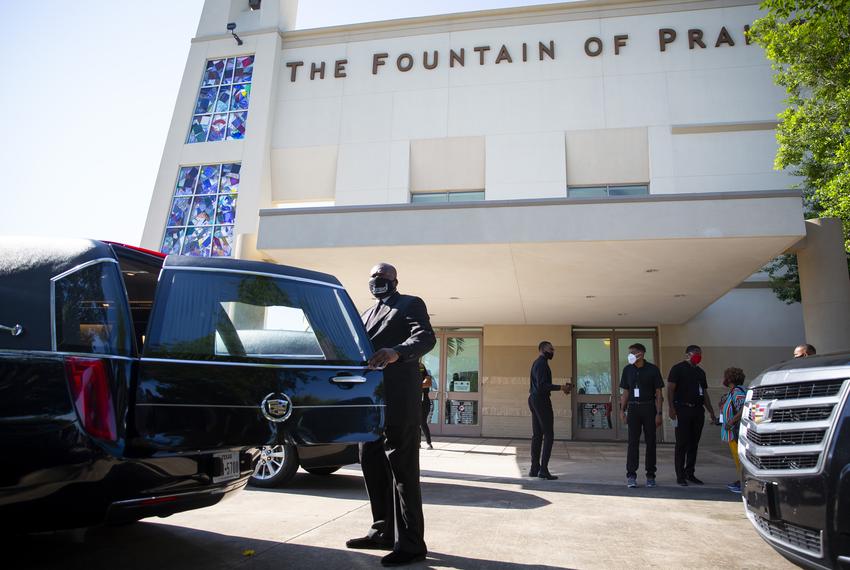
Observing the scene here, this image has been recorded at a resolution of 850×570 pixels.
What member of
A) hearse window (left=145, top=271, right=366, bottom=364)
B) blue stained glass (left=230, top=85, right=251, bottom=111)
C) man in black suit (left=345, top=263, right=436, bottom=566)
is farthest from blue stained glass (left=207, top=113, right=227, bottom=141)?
hearse window (left=145, top=271, right=366, bottom=364)

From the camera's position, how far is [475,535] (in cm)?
407

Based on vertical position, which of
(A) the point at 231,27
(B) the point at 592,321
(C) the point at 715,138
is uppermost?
(A) the point at 231,27

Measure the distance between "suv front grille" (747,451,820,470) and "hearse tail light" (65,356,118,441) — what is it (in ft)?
9.63

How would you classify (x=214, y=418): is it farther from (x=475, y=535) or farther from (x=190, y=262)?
(x=475, y=535)

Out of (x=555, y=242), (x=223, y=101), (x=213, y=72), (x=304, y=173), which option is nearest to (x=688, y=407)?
(x=555, y=242)

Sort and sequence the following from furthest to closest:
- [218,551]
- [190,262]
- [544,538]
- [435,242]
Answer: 1. [435,242]
2. [544,538]
3. [218,551]
4. [190,262]

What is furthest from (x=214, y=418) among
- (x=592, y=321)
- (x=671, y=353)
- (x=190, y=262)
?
(x=671, y=353)

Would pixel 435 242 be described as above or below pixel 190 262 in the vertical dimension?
above

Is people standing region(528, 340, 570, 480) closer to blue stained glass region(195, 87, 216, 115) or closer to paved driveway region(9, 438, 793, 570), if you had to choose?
paved driveway region(9, 438, 793, 570)

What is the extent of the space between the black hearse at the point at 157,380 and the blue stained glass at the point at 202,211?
15452mm

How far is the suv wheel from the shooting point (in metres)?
5.62

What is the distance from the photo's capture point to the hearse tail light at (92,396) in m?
2.32

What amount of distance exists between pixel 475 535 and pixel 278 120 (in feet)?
55.2

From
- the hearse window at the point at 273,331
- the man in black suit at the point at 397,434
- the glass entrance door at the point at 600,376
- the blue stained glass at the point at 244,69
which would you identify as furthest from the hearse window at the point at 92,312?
the blue stained glass at the point at 244,69
